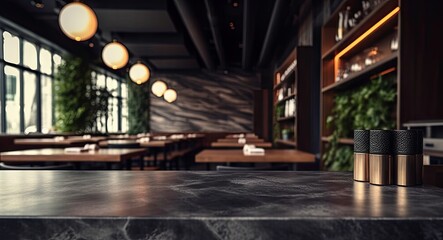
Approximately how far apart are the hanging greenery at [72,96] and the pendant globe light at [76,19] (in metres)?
5.28

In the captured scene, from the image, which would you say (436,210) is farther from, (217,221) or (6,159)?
(6,159)

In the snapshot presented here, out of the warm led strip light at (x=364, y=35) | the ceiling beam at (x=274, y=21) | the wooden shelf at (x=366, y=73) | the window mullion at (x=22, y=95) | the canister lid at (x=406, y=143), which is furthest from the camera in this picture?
the window mullion at (x=22, y=95)

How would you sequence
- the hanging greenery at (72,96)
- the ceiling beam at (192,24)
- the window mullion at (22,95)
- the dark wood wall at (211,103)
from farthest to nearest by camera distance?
the dark wood wall at (211,103) → the hanging greenery at (72,96) → the window mullion at (22,95) → the ceiling beam at (192,24)

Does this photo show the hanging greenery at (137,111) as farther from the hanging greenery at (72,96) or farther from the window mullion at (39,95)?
the window mullion at (39,95)

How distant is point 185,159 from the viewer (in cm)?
841

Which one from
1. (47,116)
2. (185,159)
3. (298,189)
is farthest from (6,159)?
(47,116)

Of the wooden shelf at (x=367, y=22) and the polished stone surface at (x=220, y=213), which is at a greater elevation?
the wooden shelf at (x=367, y=22)

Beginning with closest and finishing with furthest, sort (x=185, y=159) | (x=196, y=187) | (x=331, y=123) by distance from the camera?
1. (x=196, y=187)
2. (x=331, y=123)
3. (x=185, y=159)

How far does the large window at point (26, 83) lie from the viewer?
6.88 meters

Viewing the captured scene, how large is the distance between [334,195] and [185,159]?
299 inches

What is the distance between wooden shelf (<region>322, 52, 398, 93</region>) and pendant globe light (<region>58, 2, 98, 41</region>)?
109 inches

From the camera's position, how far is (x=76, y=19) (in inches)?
142

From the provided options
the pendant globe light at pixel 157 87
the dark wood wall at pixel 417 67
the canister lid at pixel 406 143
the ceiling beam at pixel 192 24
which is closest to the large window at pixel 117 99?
the pendant globe light at pixel 157 87

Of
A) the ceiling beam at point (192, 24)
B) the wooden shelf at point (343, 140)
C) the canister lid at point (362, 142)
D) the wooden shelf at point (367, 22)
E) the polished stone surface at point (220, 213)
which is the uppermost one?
the ceiling beam at point (192, 24)
